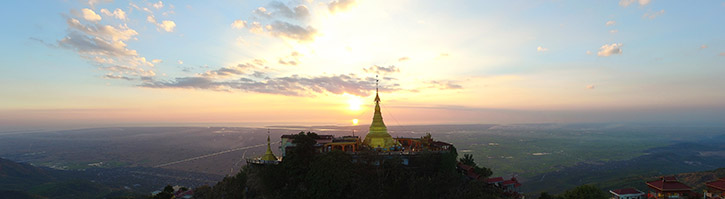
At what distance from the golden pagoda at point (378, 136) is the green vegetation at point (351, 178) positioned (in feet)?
14.2

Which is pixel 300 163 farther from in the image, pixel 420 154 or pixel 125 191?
pixel 125 191

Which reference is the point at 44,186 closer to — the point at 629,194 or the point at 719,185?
the point at 629,194

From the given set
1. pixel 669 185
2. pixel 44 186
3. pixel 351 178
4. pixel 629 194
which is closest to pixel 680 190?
pixel 669 185

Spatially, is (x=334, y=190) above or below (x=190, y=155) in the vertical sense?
above

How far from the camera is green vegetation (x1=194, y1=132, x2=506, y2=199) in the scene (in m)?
28.3

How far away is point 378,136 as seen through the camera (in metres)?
37.6

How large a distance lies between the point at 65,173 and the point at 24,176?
13338 mm

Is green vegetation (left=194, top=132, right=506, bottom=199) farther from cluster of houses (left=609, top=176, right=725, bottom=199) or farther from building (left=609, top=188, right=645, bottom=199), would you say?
cluster of houses (left=609, top=176, right=725, bottom=199)

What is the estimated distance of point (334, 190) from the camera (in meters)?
28.3

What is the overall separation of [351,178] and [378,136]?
9533 millimetres

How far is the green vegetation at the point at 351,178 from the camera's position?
28338 mm

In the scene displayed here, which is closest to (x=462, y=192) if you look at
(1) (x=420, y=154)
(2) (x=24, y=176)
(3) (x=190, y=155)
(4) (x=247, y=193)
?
(1) (x=420, y=154)

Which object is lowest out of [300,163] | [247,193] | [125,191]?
[125,191]

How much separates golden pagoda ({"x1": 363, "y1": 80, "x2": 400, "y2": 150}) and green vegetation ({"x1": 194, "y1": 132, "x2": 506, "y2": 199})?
432 centimetres
